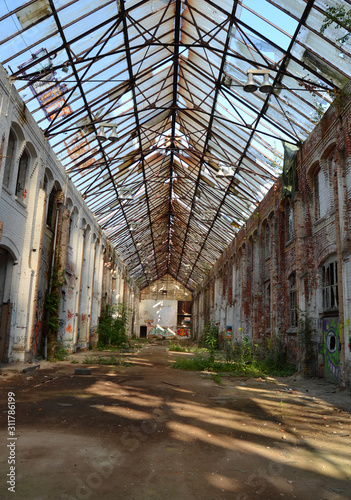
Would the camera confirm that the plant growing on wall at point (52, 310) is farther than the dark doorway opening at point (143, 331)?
No

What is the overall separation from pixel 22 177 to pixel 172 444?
10551 mm

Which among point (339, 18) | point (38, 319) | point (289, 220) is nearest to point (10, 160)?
point (38, 319)

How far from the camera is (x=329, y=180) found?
11469 millimetres

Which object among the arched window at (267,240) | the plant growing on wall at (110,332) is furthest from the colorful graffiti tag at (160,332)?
the arched window at (267,240)

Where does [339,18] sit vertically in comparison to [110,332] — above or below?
above

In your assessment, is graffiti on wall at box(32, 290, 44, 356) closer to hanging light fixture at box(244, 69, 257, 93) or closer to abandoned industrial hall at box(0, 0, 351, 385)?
abandoned industrial hall at box(0, 0, 351, 385)

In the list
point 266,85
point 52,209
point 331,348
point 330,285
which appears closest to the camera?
point 266,85

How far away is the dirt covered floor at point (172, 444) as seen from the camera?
3301 millimetres

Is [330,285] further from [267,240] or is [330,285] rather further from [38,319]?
[38,319]

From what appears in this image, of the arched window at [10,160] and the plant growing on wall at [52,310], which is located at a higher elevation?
the arched window at [10,160]

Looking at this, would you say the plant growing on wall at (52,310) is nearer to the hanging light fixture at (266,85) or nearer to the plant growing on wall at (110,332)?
the plant growing on wall at (110,332)

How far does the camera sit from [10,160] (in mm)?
11320

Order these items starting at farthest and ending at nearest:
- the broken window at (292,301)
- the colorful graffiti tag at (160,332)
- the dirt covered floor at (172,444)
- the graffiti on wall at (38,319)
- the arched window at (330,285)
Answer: the colorful graffiti tag at (160,332) < the broken window at (292,301) < the graffiti on wall at (38,319) < the arched window at (330,285) < the dirt covered floor at (172,444)

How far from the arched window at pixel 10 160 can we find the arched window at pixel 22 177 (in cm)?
92
